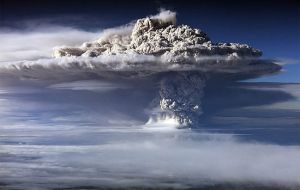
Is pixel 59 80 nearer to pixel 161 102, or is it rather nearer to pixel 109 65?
pixel 109 65

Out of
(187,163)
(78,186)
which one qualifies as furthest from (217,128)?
(78,186)

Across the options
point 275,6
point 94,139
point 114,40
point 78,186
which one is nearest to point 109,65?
point 114,40

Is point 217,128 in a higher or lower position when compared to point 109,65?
lower

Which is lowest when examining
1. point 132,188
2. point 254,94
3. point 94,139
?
point 132,188

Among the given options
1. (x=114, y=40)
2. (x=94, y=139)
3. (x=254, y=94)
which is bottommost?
(x=94, y=139)

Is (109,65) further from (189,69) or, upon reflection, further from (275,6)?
(275,6)

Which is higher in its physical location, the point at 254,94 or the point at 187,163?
the point at 254,94
